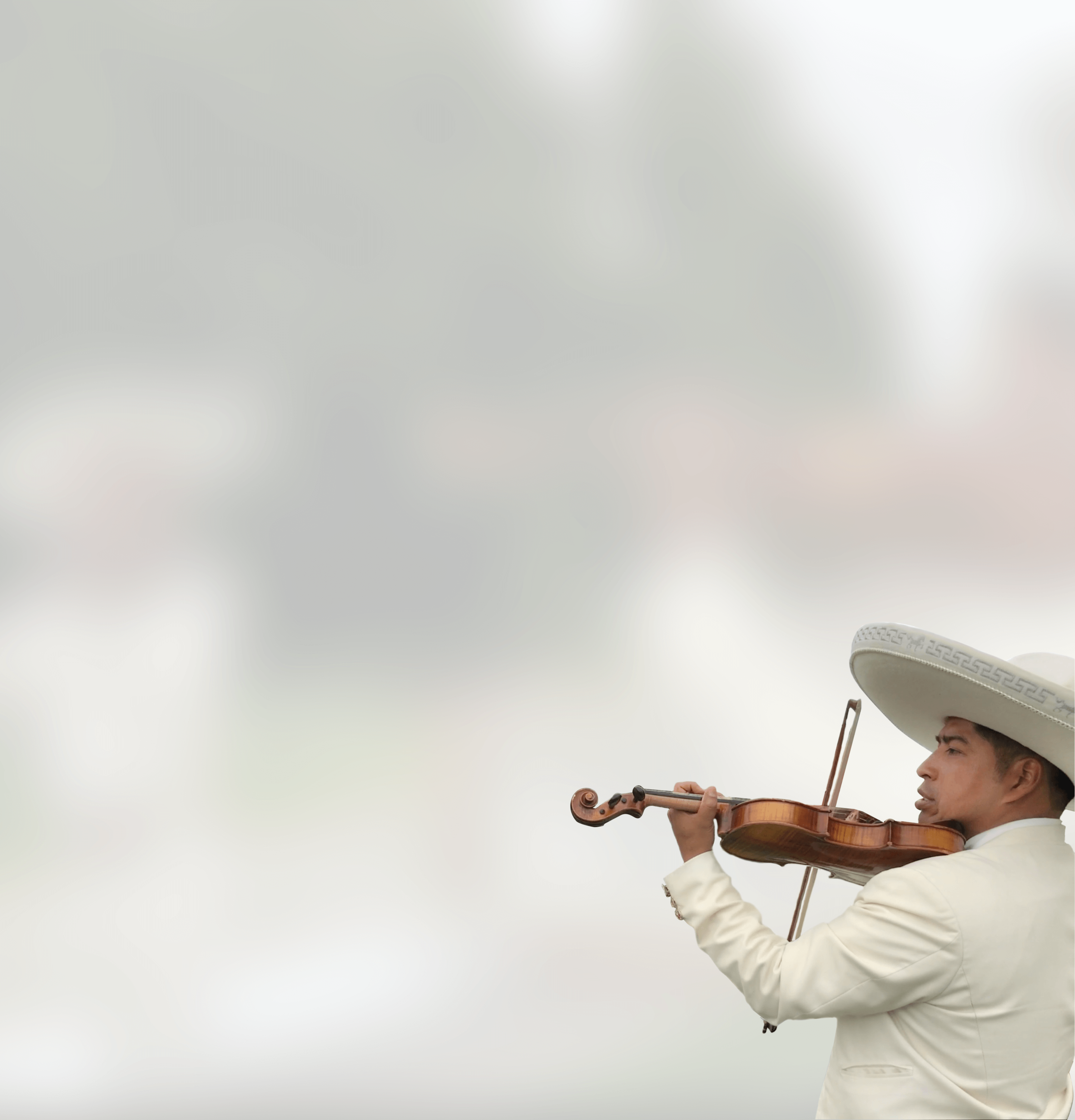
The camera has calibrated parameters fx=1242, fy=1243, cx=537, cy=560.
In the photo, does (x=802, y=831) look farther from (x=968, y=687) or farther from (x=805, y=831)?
(x=968, y=687)

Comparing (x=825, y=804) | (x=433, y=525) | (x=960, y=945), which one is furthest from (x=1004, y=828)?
(x=433, y=525)

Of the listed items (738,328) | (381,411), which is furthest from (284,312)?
(738,328)

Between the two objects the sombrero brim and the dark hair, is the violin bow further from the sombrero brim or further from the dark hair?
the dark hair

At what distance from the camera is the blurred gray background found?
4.64 m

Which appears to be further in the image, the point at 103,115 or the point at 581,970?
the point at 103,115

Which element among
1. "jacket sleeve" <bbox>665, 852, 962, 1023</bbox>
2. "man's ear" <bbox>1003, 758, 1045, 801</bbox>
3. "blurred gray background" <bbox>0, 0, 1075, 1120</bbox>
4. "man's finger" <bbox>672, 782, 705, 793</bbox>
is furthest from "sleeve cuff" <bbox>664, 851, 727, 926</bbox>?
"blurred gray background" <bbox>0, 0, 1075, 1120</bbox>

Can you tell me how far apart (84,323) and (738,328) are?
280cm

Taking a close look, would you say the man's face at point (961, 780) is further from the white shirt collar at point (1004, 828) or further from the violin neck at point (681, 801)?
the violin neck at point (681, 801)

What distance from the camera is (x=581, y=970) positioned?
4625mm

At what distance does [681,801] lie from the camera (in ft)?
6.84

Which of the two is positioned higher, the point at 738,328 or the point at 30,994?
the point at 738,328

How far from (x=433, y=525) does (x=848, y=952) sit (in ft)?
11.5

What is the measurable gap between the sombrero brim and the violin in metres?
0.21

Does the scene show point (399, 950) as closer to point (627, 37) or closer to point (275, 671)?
point (275, 671)
